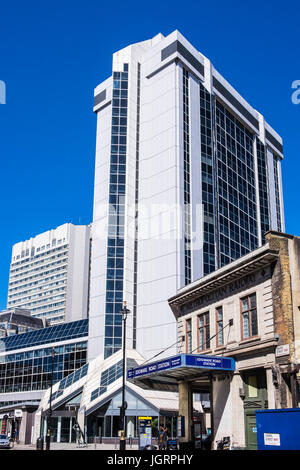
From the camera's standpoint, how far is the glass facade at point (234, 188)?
81312 millimetres

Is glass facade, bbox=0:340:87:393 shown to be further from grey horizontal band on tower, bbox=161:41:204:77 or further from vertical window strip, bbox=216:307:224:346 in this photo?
grey horizontal band on tower, bbox=161:41:204:77

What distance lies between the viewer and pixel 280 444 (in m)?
16.1

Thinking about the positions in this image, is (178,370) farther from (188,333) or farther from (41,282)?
(41,282)

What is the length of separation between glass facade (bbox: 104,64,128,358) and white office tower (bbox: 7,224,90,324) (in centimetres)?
8517

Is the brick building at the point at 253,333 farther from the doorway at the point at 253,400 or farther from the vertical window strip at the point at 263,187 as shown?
the vertical window strip at the point at 263,187

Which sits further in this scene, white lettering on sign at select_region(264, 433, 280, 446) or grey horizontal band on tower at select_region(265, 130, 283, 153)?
grey horizontal band on tower at select_region(265, 130, 283, 153)

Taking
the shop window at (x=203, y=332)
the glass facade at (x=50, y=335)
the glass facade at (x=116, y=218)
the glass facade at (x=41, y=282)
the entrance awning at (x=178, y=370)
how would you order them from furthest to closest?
the glass facade at (x=41, y=282) → the glass facade at (x=50, y=335) → the glass facade at (x=116, y=218) → the shop window at (x=203, y=332) → the entrance awning at (x=178, y=370)

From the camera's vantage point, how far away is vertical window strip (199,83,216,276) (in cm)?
7412

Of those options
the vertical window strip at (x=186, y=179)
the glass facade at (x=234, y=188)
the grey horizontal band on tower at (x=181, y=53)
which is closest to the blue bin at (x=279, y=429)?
the vertical window strip at (x=186, y=179)

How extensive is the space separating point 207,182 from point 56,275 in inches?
3835

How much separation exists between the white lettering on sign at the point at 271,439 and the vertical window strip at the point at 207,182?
54.2 meters

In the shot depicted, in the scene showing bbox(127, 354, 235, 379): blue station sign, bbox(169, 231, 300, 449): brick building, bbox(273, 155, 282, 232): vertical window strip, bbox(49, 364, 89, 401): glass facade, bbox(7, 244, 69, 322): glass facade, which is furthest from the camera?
bbox(7, 244, 69, 322): glass facade

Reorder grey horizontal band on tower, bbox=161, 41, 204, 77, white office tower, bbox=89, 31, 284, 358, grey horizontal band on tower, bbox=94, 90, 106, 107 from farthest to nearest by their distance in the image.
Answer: grey horizontal band on tower, bbox=94, 90, 106, 107 → grey horizontal band on tower, bbox=161, 41, 204, 77 → white office tower, bbox=89, 31, 284, 358

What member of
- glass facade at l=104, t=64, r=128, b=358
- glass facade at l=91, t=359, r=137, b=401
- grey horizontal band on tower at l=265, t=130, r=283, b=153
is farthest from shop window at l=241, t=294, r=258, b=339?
grey horizontal band on tower at l=265, t=130, r=283, b=153
